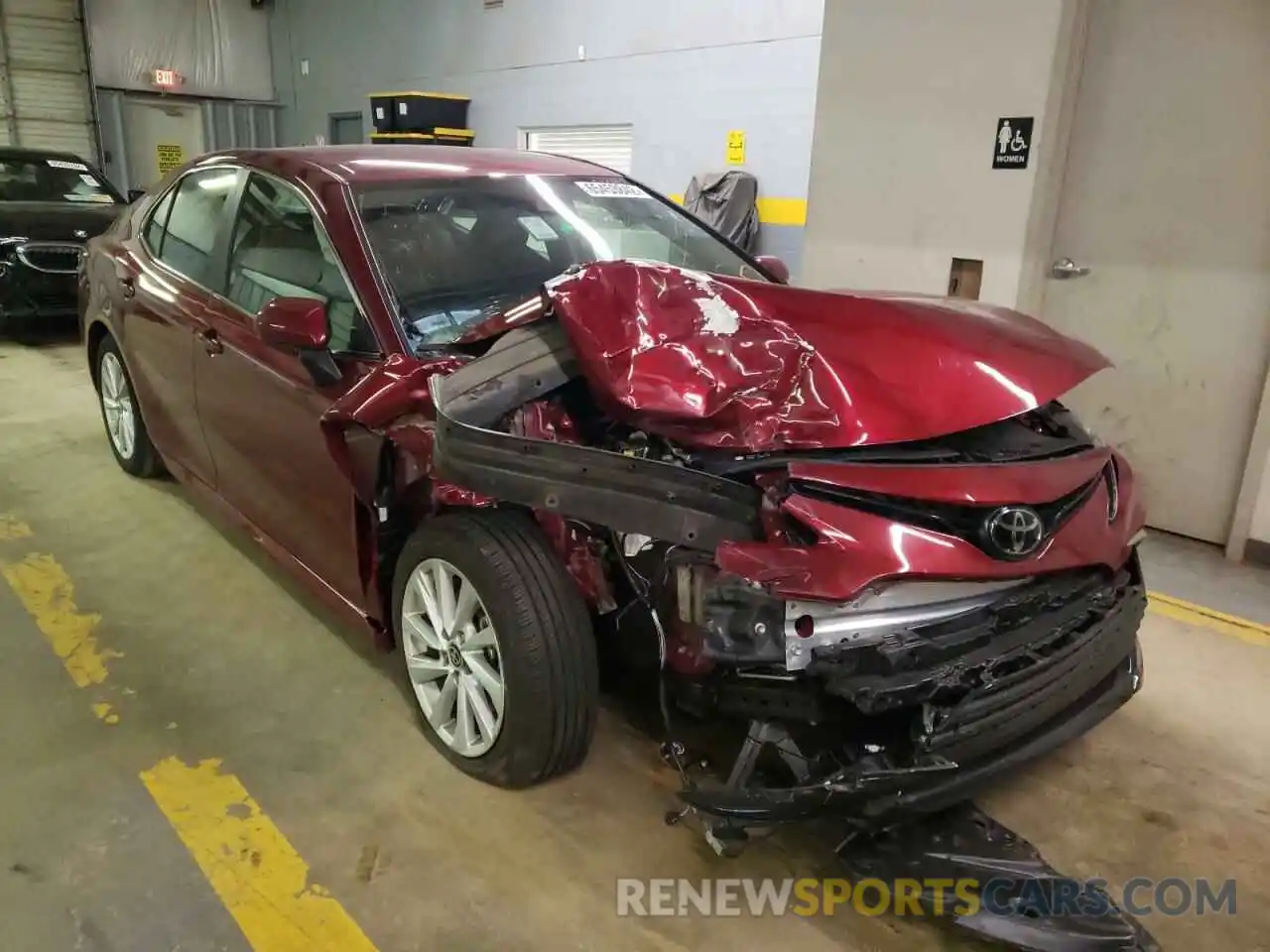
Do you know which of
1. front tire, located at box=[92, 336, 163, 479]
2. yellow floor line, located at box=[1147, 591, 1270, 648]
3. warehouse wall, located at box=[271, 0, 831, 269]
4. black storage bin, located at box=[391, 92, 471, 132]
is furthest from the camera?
black storage bin, located at box=[391, 92, 471, 132]

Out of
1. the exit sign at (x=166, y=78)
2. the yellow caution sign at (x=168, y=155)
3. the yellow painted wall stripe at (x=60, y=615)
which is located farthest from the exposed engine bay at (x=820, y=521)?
the yellow caution sign at (x=168, y=155)

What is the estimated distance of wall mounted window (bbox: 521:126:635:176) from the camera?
8727 mm

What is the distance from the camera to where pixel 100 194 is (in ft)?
26.5

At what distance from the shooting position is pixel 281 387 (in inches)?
100

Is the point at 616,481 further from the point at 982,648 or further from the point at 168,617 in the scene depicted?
the point at 168,617

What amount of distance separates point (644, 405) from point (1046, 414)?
101cm

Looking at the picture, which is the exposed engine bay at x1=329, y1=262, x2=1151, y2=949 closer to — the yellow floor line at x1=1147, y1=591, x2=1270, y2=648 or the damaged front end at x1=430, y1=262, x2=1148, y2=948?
the damaged front end at x1=430, y1=262, x2=1148, y2=948

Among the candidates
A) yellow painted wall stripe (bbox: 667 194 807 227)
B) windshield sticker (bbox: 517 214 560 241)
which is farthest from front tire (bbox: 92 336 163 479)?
yellow painted wall stripe (bbox: 667 194 807 227)

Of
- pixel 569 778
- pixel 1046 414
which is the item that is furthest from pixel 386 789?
pixel 1046 414

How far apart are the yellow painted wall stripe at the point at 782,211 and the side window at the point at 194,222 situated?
436cm

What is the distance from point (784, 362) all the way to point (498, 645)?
847mm

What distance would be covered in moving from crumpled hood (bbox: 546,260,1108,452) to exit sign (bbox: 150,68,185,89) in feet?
41.7

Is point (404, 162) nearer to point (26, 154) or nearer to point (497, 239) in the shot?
point (497, 239)

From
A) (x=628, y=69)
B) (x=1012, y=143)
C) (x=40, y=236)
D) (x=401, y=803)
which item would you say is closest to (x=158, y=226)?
(x=401, y=803)
